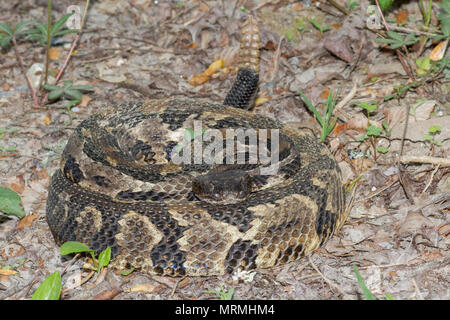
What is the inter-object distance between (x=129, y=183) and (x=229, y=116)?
1577mm

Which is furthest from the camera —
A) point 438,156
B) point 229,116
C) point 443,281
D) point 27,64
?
point 27,64

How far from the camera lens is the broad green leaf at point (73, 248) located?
13.7ft

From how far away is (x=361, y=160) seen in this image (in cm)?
566

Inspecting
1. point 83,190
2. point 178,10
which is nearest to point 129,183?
point 83,190

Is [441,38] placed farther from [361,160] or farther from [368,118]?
[361,160]

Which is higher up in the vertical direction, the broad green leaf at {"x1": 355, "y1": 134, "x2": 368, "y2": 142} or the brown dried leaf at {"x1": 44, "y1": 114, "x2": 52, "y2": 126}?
the broad green leaf at {"x1": 355, "y1": 134, "x2": 368, "y2": 142}

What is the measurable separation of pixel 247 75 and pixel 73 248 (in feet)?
9.88

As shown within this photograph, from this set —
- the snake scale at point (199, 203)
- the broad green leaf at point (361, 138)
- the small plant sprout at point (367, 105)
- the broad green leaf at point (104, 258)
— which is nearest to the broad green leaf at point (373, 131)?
the broad green leaf at point (361, 138)

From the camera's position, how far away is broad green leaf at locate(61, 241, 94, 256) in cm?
418

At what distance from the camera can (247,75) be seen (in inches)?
249

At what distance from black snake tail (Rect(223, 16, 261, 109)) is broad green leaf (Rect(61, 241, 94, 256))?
2698mm

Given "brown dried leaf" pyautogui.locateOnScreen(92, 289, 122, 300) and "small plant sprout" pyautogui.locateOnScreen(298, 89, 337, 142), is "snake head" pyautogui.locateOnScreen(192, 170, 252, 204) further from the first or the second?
"small plant sprout" pyautogui.locateOnScreen(298, 89, 337, 142)

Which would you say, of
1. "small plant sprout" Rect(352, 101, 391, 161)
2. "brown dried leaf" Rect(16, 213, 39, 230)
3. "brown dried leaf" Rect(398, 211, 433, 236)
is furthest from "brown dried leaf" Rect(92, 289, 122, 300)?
"small plant sprout" Rect(352, 101, 391, 161)

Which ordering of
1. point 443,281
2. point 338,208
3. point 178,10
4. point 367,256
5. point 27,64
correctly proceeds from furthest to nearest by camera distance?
1. point 178,10
2. point 27,64
3. point 338,208
4. point 367,256
5. point 443,281
